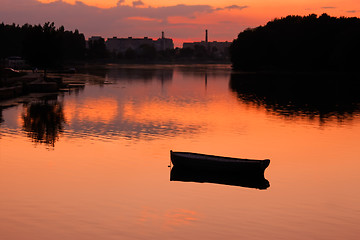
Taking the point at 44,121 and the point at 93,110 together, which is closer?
the point at 44,121

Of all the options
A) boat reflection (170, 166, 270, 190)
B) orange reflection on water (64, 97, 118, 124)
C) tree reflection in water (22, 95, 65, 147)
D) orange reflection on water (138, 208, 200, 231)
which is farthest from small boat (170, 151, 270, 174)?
orange reflection on water (64, 97, 118, 124)

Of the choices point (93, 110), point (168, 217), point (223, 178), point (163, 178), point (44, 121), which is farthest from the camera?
point (93, 110)

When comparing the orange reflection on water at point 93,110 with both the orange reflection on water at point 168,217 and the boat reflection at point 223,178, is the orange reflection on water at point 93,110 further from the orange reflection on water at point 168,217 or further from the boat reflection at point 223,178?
the orange reflection on water at point 168,217

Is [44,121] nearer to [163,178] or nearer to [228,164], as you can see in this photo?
[163,178]

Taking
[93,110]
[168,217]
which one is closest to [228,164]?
[168,217]

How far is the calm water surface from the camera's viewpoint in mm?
26672

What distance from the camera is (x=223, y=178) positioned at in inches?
1430

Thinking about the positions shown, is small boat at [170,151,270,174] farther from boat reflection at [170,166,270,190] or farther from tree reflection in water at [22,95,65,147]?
tree reflection in water at [22,95,65,147]

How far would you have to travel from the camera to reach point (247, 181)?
1415 inches

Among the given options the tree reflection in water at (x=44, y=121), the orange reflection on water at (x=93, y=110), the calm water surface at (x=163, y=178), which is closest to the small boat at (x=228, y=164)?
the calm water surface at (x=163, y=178)

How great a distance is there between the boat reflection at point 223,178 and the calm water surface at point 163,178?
73cm

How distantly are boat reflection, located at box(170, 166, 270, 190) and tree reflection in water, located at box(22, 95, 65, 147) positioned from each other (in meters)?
16.4

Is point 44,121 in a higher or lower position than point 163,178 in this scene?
higher

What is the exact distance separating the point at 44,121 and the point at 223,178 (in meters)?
35.0
